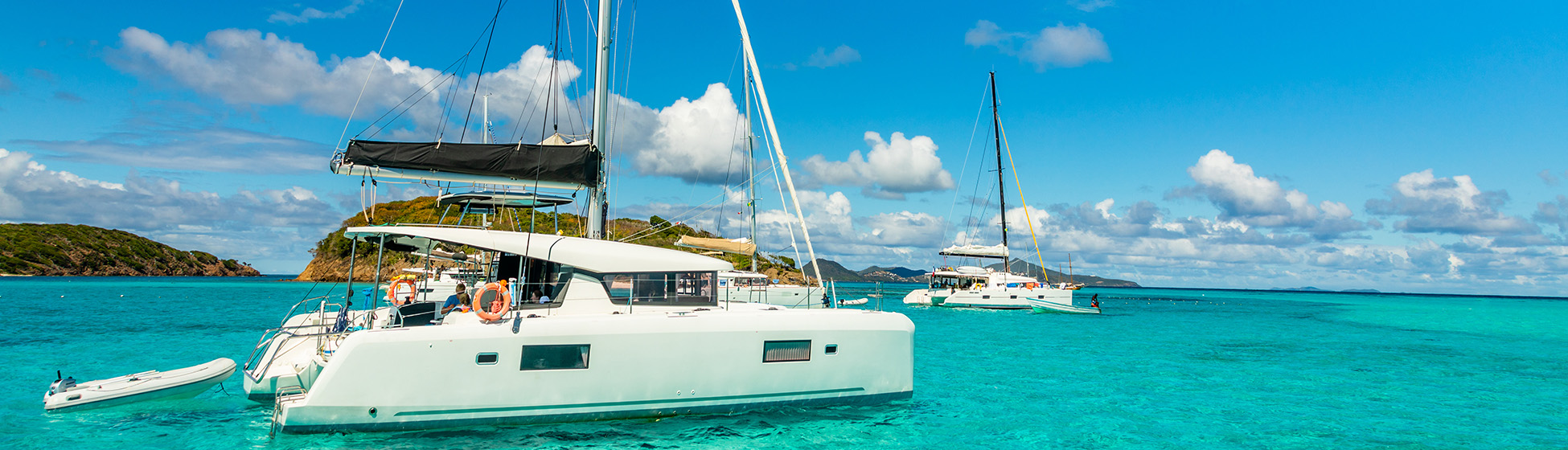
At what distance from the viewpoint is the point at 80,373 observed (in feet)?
47.8

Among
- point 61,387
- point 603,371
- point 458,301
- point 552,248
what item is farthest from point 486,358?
point 61,387

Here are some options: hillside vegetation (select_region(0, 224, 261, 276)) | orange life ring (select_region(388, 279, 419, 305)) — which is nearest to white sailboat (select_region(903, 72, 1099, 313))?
orange life ring (select_region(388, 279, 419, 305))

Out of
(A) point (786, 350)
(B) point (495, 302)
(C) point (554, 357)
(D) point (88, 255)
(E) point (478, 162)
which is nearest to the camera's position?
(C) point (554, 357)

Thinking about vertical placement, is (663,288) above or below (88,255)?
below

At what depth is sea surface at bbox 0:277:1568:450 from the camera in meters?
8.91

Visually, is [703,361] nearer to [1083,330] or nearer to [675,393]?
[675,393]

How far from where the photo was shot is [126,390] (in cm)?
958

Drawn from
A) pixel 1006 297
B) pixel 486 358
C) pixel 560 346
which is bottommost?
pixel 486 358

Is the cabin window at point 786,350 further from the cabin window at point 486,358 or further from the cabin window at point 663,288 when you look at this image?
the cabin window at point 486,358

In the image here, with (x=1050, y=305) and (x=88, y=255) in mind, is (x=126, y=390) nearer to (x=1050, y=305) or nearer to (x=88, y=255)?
(x=1050, y=305)

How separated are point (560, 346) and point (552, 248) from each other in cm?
140

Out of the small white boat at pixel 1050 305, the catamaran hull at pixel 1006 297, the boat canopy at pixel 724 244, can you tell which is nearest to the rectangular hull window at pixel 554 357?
the boat canopy at pixel 724 244

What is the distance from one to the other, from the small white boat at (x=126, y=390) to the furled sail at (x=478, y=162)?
130 inches

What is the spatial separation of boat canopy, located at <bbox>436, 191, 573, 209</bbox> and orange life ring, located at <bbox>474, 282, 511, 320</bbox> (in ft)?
6.20
